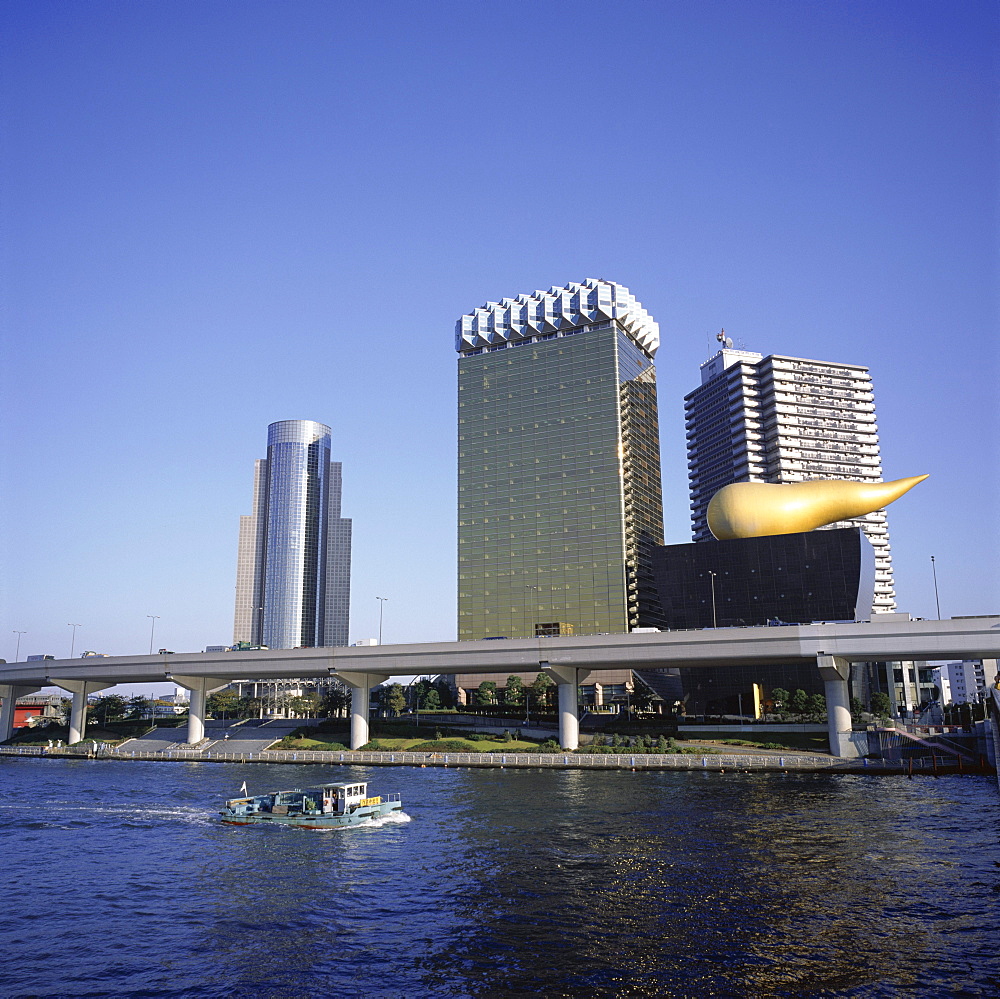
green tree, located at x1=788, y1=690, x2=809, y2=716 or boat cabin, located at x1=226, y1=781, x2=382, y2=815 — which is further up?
green tree, located at x1=788, y1=690, x2=809, y2=716

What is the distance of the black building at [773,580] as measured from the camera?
13362cm

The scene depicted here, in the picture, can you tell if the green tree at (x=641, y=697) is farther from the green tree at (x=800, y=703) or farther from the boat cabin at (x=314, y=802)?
the boat cabin at (x=314, y=802)

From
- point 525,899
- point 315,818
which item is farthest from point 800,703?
point 525,899

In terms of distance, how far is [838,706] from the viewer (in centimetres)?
9544

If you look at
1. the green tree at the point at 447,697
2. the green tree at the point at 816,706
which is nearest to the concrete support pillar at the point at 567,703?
the green tree at the point at 816,706

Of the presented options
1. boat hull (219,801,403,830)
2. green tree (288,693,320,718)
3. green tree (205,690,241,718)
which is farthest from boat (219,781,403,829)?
green tree (205,690,241,718)

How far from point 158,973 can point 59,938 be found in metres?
7.60

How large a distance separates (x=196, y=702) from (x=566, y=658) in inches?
2465

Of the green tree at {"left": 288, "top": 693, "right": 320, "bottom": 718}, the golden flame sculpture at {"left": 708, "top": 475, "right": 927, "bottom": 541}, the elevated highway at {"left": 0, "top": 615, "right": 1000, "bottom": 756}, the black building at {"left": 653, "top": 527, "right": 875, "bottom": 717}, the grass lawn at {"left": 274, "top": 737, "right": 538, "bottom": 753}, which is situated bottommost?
the grass lawn at {"left": 274, "top": 737, "right": 538, "bottom": 753}

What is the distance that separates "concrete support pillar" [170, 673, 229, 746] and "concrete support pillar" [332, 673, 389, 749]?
2599cm

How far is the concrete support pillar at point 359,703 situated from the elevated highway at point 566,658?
0.47ft

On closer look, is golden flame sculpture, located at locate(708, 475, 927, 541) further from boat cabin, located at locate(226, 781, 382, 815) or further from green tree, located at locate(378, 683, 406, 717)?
boat cabin, located at locate(226, 781, 382, 815)

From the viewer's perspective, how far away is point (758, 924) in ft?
112

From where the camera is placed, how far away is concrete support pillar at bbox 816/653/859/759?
92438 millimetres
